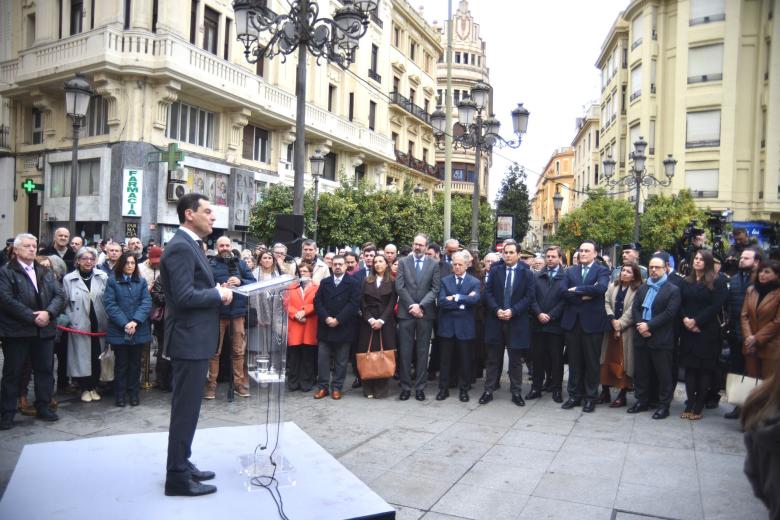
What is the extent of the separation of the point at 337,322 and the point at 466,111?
26.6ft

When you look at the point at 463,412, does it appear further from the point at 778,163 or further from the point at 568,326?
the point at 778,163

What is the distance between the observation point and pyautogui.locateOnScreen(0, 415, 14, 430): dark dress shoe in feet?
20.7

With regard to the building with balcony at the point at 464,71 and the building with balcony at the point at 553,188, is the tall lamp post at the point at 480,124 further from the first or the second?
the building with balcony at the point at 553,188

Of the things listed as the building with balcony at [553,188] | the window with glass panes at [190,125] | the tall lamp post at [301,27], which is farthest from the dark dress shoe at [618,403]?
the building with balcony at [553,188]

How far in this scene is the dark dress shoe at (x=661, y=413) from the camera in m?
7.21

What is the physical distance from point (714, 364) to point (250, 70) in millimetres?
20095

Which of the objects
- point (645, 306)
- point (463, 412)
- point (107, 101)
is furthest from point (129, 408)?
point (107, 101)

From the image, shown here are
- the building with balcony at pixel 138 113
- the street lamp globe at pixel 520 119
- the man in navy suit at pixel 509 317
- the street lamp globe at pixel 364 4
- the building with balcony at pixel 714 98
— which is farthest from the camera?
the building with balcony at pixel 714 98

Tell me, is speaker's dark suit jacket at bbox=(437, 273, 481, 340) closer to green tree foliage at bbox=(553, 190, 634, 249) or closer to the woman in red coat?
the woman in red coat

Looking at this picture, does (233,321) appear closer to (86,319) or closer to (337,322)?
(337,322)

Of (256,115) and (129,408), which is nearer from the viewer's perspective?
(129,408)

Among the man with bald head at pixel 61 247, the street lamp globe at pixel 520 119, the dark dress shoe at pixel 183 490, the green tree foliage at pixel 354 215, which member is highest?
the street lamp globe at pixel 520 119

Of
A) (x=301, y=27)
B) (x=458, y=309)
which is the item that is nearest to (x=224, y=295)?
(x=458, y=309)

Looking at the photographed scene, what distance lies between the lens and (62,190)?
2059 centimetres
